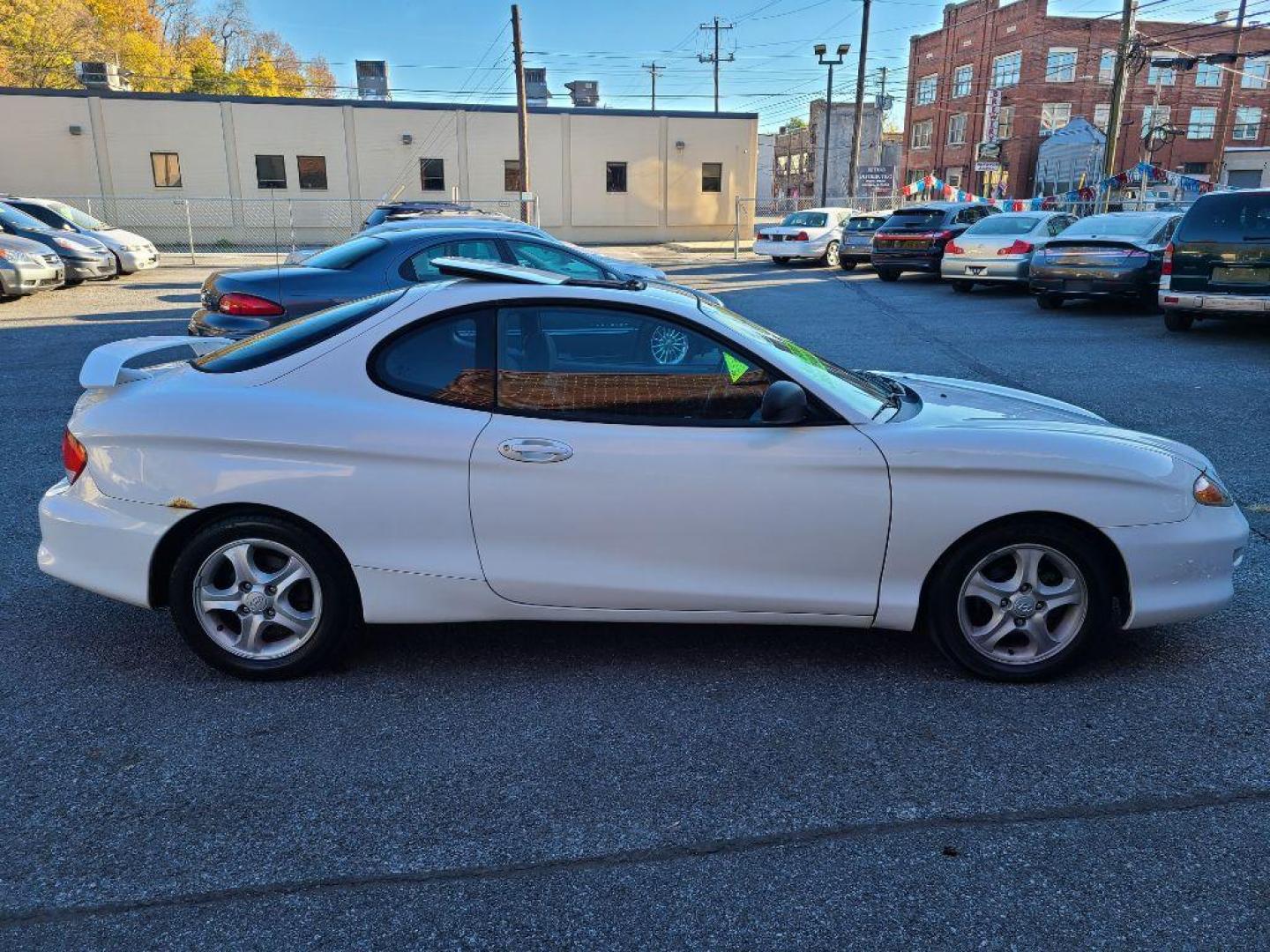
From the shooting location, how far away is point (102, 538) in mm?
3668

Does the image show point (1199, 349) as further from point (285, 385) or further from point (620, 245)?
point (620, 245)

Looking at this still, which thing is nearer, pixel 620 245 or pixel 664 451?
pixel 664 451

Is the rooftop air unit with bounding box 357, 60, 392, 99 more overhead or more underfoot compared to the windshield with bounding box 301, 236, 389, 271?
more overhead

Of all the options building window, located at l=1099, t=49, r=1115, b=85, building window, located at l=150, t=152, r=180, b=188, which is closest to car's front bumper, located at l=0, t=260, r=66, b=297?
building window, located at l=150, t=152, r=180, b=188

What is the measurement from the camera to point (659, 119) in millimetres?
37469

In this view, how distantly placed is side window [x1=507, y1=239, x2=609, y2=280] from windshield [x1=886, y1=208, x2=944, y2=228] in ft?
46.8

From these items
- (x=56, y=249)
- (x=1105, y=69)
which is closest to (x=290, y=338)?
(x=56, y=249)

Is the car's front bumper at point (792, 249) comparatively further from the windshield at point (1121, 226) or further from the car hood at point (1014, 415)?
the car hood at point (1014, 415)

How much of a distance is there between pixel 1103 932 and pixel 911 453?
1.66 meters

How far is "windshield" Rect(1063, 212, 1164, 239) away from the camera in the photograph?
581 inches

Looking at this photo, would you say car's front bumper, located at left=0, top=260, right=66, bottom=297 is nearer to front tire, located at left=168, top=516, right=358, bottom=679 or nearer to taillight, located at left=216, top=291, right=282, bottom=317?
taillight, located at left=216, top=291, right=282, bottom=317

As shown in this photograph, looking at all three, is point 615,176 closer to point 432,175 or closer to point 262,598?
point 432,175

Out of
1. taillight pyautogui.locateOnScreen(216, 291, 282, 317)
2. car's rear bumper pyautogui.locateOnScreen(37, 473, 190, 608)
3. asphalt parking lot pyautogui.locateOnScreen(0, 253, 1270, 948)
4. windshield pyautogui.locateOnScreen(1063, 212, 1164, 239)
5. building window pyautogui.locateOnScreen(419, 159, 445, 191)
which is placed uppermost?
building window pyautogui.locateOnScreen(419, 159, 445, 191)

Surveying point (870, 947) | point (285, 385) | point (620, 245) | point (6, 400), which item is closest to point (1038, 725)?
point (870, 947)
